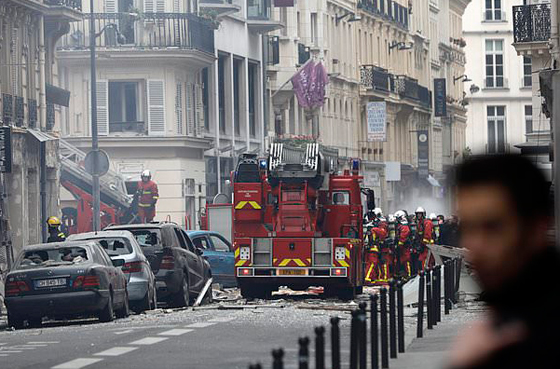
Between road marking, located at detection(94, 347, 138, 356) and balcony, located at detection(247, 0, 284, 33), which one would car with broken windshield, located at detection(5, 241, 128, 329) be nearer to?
road marking, located at detection(94, 347, 138, 356)

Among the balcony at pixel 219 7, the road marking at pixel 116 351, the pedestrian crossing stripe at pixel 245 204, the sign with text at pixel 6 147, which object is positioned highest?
the balcony at pixel 219 7

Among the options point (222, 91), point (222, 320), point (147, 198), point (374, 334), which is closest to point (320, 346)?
point (374, 334)

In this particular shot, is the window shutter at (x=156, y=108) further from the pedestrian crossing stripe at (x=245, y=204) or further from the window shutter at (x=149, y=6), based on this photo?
the pedestrian crossing stripe at (x=245, y=204)

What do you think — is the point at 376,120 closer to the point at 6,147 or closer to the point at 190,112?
the point at 190,112

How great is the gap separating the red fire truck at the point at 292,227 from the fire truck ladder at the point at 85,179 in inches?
743

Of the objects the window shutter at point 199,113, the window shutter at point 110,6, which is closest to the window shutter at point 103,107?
the window shutter at point 110,6

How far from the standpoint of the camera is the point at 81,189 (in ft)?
166

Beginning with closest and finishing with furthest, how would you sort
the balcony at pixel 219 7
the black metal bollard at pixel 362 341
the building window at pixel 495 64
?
the black metal bollard at pixel 362 341 < the balcony at pixel 219 7 < the building window at pixel 495 64

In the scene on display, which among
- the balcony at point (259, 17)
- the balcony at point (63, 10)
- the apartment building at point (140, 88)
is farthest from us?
the balcony at point (259, 17)

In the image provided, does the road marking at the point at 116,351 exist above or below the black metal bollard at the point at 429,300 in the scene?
below

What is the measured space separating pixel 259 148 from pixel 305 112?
1067cm

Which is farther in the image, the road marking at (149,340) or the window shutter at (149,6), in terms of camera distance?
the window shutter at (149,6)

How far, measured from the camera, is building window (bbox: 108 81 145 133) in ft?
183

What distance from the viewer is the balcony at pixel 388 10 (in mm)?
89125
